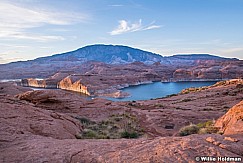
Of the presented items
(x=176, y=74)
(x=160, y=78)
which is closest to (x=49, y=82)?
(x=160, y=78)

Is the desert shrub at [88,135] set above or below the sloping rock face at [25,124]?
below

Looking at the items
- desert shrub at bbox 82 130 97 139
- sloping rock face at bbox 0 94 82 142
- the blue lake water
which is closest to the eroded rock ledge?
the blue lake water

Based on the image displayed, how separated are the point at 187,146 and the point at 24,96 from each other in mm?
18321

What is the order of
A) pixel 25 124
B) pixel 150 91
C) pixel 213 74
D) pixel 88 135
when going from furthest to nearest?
pixel 213 74 < pixel 150 91 < pixel 88 135 < pixel 25 124

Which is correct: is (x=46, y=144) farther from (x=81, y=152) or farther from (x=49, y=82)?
(x=49, y=82)

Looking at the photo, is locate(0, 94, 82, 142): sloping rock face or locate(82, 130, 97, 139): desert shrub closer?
locate(0, 94, 82, 142): sloping rock face

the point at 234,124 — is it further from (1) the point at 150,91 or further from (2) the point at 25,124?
(1) the point at 150,91

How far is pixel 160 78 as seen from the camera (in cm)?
12212

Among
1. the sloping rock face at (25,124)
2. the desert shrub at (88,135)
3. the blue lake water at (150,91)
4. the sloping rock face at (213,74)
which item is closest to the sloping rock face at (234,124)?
the desert shrub at (88,135)

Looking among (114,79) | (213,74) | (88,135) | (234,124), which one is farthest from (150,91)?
(234,124)

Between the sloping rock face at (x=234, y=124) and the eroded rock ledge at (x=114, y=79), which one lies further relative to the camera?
the eroded rock ledge at (x=114, y=79)

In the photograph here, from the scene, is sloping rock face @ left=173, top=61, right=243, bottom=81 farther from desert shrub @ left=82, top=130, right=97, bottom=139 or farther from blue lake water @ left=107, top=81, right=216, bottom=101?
desert shrub @ left=82, top=130, right=97, bottom=139

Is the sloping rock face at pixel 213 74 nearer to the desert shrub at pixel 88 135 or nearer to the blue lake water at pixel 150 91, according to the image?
the blue lake water at pixel 150 91

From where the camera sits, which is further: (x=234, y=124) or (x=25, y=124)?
(x=25, y=124)
